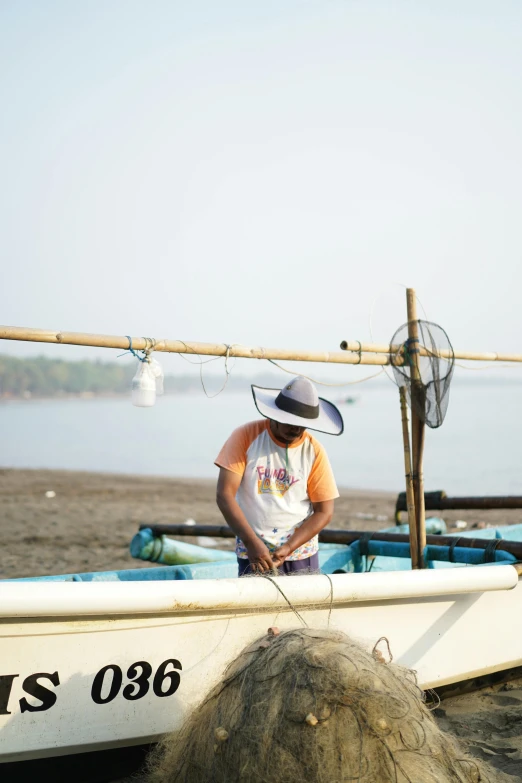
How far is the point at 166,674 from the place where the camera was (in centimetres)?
371

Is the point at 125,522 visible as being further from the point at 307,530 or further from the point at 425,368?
the point at 307,530

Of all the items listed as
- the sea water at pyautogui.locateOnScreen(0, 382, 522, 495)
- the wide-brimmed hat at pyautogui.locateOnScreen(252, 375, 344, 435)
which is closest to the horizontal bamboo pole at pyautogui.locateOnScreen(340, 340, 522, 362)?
the wide-brimmed hat at pyautogui.locateOnScreen(252, 375, 344, 435)

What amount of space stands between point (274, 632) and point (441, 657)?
1.83 metres

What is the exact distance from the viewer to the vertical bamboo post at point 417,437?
17.3 feet

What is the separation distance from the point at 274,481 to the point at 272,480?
0.05ft

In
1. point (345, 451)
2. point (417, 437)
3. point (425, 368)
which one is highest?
point (425, 368)

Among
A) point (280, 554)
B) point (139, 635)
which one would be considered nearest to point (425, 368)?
point (280, 554)

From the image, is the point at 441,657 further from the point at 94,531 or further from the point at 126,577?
the point at 94,531

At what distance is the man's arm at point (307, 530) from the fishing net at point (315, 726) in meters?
1.26

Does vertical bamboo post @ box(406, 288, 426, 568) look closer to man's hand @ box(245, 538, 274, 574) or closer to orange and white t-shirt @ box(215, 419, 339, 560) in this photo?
orange and white t-shirt @ box(215, 419, 339, 560)

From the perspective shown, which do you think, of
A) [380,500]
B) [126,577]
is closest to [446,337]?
[126,577]

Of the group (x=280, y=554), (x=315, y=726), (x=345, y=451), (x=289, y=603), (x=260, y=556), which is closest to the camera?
(x=315, y=726)

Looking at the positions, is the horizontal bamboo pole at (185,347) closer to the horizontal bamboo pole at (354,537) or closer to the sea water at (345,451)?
the horizontal bamboo pole at (354,537)

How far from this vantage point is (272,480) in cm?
446
